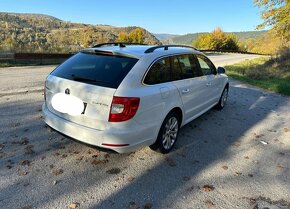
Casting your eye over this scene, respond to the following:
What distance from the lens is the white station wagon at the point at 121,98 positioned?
128 inches

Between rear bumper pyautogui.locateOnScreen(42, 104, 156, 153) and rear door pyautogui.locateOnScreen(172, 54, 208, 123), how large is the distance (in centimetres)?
103

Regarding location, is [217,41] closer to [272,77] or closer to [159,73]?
[272,77]

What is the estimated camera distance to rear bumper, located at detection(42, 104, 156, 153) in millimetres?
3254

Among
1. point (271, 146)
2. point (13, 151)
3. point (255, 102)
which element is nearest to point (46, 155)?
point (13, 151)

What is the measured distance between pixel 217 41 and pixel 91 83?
5925 centimetres

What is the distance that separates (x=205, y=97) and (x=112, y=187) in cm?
299

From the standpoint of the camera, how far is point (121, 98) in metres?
3.19

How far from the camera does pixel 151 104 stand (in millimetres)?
3523

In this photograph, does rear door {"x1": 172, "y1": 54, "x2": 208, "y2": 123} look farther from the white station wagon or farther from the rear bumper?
the rear bumper

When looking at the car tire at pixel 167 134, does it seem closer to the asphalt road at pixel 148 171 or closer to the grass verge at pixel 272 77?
the asphalt road at pixel 148 171

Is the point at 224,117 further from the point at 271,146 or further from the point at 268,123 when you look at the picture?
the point at 271,146

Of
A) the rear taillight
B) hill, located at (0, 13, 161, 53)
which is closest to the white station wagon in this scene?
the rear taillight

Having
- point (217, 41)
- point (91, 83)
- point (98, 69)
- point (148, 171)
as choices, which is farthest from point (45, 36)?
point (148, 171)

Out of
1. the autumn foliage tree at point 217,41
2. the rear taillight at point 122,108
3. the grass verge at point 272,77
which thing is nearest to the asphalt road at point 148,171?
the rear taillight at point 122,108
